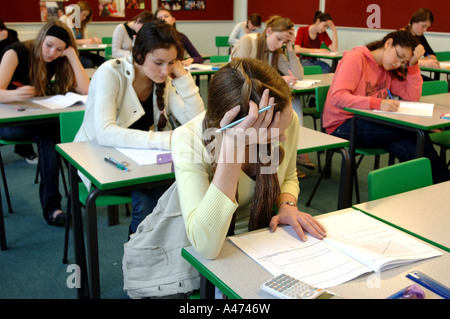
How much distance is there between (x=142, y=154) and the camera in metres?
2.04

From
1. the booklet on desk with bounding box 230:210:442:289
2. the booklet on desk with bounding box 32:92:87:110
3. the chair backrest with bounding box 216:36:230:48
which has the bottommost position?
the booklet on desk with bounding box 230:210:442:289

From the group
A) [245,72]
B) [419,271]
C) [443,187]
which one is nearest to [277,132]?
[245,72]

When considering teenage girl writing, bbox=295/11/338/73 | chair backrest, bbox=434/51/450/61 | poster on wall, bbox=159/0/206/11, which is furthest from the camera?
poster on wall, bbox=159/0/206/11

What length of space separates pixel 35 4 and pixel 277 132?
22.9ft

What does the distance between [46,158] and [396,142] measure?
7.02 feet

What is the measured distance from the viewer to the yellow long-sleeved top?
120cm

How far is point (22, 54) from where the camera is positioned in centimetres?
298

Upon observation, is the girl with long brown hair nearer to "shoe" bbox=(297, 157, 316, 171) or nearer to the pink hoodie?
the pink hoodie

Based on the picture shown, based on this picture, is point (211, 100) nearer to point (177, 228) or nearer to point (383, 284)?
point (177, 228)

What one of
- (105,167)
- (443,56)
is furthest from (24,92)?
(443,56)

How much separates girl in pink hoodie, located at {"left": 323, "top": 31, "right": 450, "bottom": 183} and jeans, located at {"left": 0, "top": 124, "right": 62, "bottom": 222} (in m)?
1.78

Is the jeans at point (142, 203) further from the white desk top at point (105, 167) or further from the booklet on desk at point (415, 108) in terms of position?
the booklet on desk at point (415, 108)

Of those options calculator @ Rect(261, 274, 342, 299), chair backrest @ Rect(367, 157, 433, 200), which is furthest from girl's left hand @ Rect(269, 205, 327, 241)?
chair backrest @ Rect(367, 157, 433, 200)

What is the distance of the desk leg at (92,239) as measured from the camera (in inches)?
70.3
